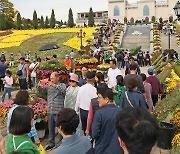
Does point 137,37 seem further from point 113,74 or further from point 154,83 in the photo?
point 154,83

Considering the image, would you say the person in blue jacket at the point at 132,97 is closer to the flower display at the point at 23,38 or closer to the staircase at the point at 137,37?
the staircase at the point at 137,37

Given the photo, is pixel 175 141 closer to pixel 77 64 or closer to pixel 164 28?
pixel 77 64

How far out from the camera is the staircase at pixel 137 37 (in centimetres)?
3678

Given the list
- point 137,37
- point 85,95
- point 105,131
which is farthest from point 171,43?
point 105,131

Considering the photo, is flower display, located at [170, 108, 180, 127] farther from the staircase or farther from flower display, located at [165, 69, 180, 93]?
the staircase

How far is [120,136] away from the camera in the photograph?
2498 millimetres

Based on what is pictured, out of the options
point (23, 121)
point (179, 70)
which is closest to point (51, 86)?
point (23, 121)

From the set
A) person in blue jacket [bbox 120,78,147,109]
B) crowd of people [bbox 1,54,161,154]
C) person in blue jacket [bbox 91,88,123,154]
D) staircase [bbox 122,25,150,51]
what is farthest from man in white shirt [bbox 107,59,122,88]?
staircase [bbox 122,25,150,51]

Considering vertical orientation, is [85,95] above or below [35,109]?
above

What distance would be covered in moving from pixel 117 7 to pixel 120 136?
211 feet

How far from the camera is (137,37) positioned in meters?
40.2

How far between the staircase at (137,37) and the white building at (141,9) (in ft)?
60.4

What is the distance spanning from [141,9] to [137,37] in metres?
25.6

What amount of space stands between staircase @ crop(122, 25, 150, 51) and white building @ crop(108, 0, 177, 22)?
1841 centimetres
